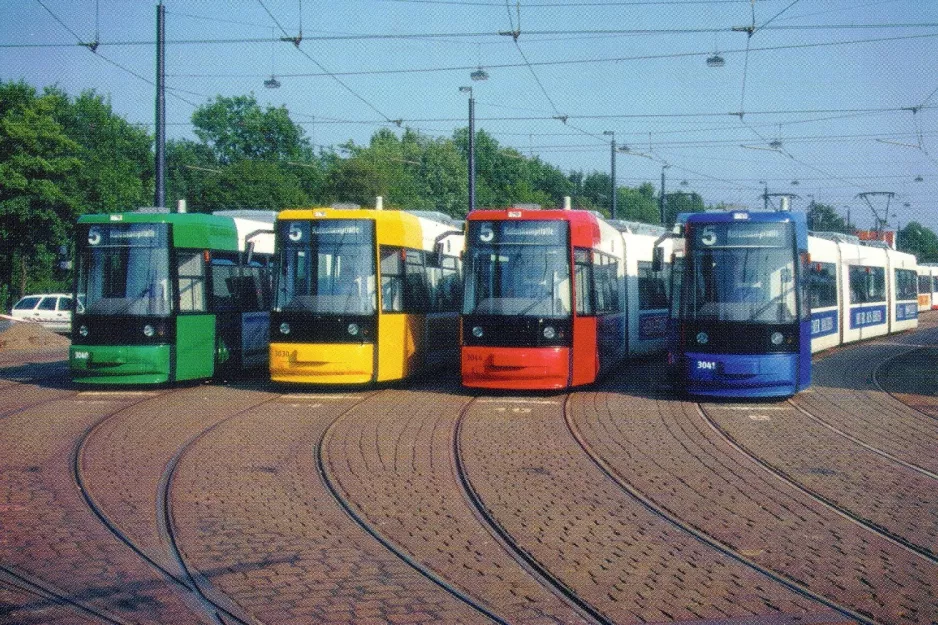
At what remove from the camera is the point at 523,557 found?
7672 millimetres

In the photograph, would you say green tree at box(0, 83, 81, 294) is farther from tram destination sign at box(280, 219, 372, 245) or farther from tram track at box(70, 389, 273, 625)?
tram track at box(70, 389, 273, 625)

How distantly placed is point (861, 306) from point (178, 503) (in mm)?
27636

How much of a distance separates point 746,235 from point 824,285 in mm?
11441

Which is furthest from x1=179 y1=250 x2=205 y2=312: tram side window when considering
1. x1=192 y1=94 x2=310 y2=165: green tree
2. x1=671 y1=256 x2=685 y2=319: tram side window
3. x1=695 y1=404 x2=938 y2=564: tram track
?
x1=192 y1=94 x2=310 y2=165: green tree

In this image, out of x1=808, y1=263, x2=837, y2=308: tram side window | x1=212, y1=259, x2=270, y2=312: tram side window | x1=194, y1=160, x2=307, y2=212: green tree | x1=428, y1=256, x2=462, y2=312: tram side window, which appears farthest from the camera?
x1=194, y1=160, x2=307, y2=212: green tree

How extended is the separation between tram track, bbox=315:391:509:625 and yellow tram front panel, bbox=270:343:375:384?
15.3ft

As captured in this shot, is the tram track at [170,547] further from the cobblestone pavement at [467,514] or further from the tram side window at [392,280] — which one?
the tram side window at [392,280]

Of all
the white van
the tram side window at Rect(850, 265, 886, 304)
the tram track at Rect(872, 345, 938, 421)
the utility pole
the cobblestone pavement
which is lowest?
the cobblestone pavement

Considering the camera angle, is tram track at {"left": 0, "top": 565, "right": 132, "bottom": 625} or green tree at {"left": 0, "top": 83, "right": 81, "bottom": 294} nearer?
tram track at {"left": 0, "top": 565, "right": 132, "bottom": 625}

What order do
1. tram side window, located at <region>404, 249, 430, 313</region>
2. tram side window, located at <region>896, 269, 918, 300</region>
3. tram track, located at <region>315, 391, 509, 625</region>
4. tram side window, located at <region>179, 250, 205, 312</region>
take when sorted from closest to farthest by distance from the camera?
tram track, located at <region>315, 391, 509, 625</region> → tram side window, located at <region>179, 250, 205, 312</region> → tram side window, located at <region>404, 249, 430, 313</region> → tram side window, located at <region>896, 269, 918, 300</region>

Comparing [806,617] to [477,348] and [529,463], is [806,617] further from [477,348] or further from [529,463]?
[477,348]

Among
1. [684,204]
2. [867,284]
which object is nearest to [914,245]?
[684,204]

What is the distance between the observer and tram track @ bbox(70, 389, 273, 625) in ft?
21.0

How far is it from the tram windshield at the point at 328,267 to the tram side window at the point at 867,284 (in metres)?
18.1
